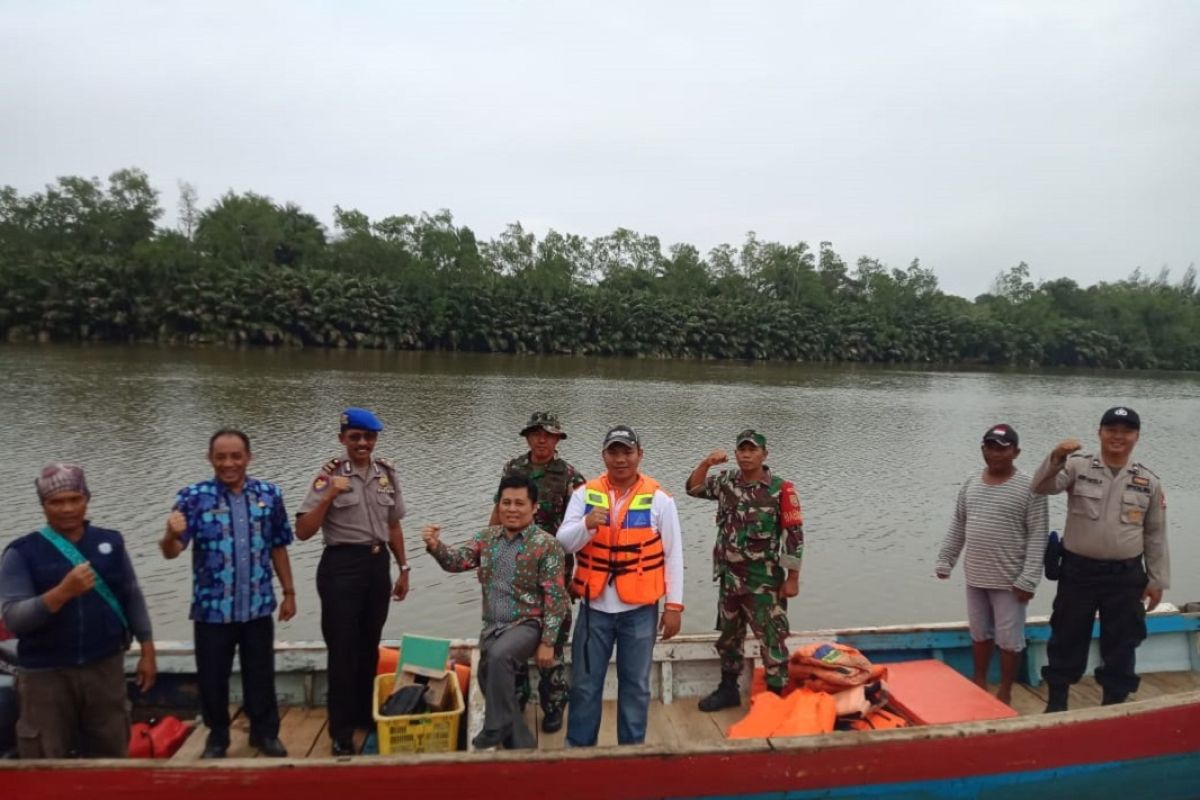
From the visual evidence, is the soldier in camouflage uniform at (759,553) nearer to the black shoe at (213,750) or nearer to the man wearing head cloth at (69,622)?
the black shoe at (213,750)

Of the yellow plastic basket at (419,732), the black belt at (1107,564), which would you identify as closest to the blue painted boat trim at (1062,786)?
the black belt at (1107,564)

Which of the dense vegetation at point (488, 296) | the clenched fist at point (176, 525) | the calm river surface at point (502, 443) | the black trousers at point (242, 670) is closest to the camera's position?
the clenched fist at point (176, 525)

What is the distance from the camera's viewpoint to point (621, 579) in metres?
3.91

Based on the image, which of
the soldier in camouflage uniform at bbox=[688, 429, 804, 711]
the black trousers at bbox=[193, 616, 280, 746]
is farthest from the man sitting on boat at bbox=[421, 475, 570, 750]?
the soldier in camouflage uniform at bbox=[688, 429, 804, 711]

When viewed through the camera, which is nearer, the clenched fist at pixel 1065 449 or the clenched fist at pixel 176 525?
the clenched fist at pixel 176 525

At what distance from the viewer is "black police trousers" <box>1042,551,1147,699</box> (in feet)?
14.6

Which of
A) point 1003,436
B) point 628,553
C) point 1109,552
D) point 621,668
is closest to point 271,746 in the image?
point 621,668

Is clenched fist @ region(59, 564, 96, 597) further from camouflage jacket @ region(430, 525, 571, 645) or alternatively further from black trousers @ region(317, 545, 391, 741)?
camouflage jacket @ region(430, 525, 571, 645)

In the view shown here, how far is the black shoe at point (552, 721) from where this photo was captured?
4434mm

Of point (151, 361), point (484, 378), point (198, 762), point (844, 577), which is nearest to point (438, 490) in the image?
point (844, 577)

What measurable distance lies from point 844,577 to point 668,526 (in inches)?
292

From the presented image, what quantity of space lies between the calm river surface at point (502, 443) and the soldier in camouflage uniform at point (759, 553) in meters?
4.13

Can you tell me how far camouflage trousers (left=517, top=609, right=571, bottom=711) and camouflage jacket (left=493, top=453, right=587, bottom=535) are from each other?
2.26 ft

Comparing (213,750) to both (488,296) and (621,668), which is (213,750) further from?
(488,296)
